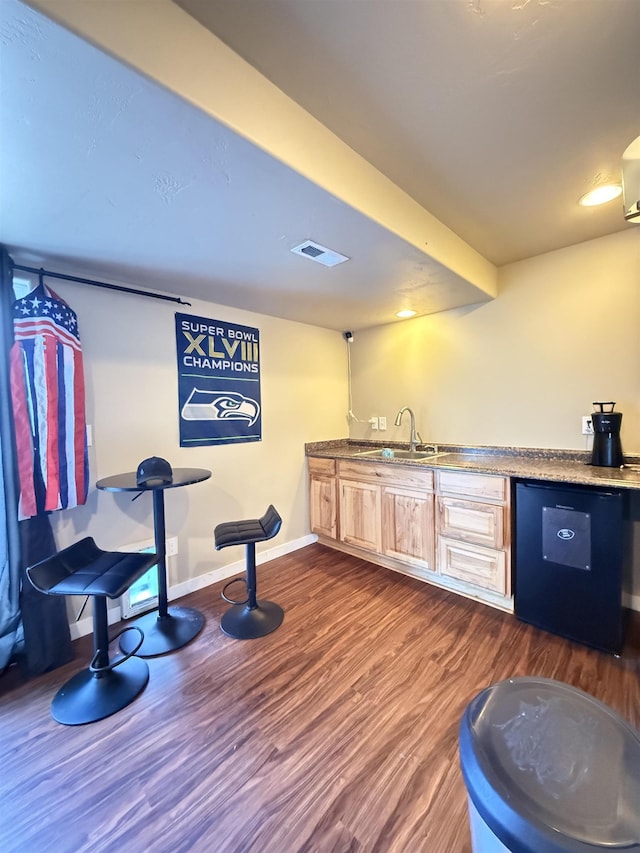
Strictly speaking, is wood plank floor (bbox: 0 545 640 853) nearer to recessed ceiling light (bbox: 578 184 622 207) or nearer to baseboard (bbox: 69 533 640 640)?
baseboard (bbox: 69 533 640 640)

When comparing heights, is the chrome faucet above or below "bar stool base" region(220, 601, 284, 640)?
above

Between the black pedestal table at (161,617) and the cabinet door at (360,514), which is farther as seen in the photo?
the cabinet door at (360,514)

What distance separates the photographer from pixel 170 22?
92 cm

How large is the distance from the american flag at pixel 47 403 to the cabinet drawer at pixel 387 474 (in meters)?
1.93

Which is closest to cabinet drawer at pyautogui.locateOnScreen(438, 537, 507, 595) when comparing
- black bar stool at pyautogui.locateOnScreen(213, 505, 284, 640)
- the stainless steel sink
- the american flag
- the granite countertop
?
the granite countertop

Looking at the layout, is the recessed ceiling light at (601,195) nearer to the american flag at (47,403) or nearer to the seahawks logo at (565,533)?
the seahawks logo at (565,533)

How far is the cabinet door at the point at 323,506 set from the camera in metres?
3.20

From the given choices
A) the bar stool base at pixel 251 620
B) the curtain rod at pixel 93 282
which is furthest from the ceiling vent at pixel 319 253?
the bar stool base at pixel 251 620

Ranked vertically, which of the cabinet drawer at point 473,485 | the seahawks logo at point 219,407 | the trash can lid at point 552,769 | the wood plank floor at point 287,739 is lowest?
the wood plank floor at point 287,739

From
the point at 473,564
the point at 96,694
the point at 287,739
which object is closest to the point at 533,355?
the point at 473,564

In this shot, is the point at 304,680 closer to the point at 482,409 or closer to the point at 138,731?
the point at 138,731

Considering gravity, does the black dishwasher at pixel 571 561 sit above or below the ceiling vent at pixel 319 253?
below

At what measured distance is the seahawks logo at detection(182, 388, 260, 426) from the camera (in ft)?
8.48

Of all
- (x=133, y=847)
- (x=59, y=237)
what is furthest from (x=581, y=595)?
(x=59, y=237)
